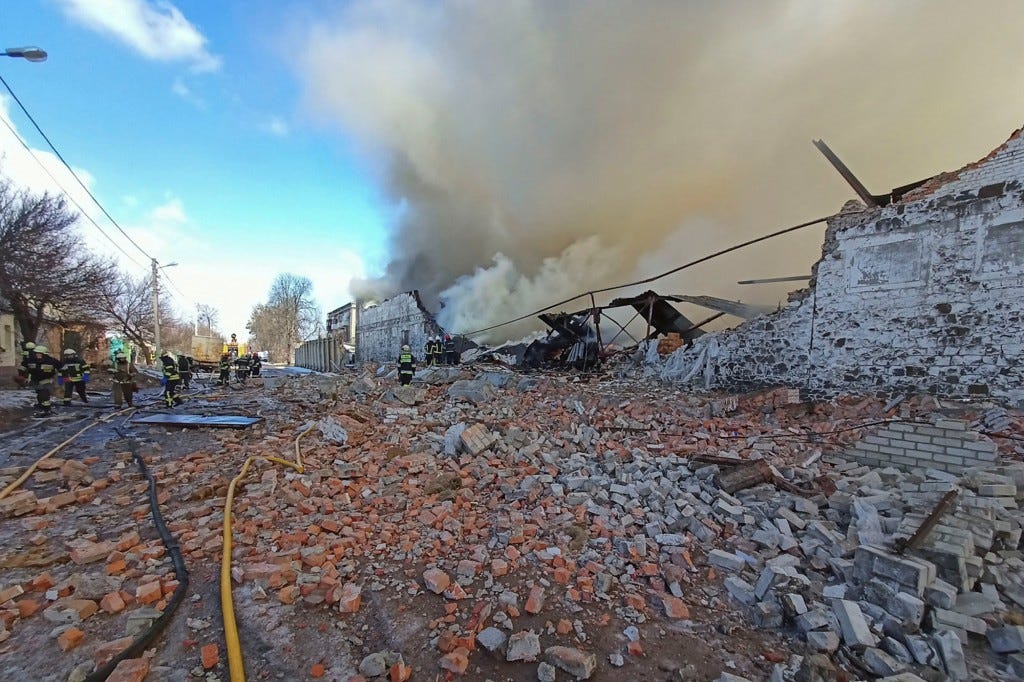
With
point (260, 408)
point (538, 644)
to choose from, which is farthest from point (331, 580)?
point (260, 408)

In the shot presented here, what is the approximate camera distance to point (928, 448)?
15.1 feet

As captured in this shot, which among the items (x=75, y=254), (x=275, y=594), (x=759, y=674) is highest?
(x=75, y=254)

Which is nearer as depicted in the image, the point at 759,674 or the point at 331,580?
the point at 759,674

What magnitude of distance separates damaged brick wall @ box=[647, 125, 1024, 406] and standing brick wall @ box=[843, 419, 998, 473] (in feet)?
7.13

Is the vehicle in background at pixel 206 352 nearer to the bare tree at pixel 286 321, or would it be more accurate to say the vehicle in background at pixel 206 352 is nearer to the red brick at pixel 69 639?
the bare tree at pixel 286 321

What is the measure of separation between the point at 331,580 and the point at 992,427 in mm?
7944

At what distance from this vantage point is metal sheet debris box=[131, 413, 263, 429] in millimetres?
7176

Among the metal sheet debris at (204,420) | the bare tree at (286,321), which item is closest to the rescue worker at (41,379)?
the metal sheet debris at (204,420)

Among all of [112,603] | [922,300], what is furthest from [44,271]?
[922,300]

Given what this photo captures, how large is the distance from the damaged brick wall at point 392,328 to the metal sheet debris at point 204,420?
11011 millimetres

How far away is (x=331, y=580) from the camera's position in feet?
9.04

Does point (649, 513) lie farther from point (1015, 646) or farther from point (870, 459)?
point (870, 459)

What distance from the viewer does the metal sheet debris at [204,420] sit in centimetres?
718

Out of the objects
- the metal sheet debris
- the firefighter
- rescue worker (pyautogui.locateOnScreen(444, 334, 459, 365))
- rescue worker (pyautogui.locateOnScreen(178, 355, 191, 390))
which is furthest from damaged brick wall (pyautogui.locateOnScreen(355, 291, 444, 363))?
the metal sheet debris
